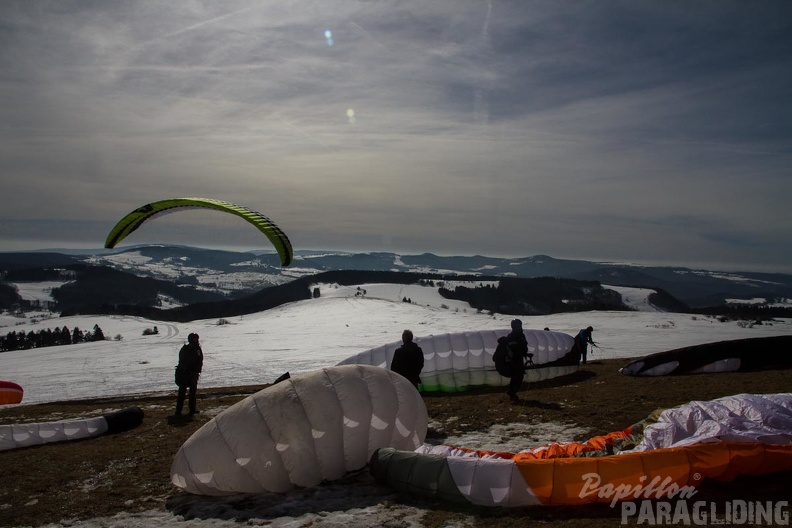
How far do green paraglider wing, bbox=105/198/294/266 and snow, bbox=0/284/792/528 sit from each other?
727 centimetres

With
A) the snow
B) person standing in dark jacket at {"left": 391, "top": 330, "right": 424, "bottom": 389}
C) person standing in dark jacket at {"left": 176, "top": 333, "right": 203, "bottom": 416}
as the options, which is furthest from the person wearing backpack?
person standing in dark jacket at {"left": 176, "top": 333, "right": 203, "bottom": 416}

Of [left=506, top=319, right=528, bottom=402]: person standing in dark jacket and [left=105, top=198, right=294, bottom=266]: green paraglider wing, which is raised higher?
[left=105, top=198, right=294, bottom=266]: green paraglider wing

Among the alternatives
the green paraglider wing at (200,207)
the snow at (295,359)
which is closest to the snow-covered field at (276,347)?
the snow at (295,359)

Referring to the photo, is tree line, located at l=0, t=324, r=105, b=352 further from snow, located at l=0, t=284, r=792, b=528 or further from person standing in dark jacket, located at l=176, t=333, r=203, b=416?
person standing in dark jacket, located at l=176, t=333, r=203, b=416

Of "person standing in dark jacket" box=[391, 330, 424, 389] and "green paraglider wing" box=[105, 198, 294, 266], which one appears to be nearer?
"person standing in dark jacket" box=[391, 330, 424, 389]

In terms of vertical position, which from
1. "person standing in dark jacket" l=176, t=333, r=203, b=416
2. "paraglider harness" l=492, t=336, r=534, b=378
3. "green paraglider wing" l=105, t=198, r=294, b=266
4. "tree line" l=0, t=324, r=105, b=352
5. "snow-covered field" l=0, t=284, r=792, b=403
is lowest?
"tree line" l=0, t=324, r=105, b=352

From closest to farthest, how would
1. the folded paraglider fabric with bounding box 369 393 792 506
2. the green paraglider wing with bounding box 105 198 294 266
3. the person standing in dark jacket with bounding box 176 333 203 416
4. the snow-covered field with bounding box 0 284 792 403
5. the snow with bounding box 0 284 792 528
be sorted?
the folded paraglider fabric with bounding box 369 393 792 506, the snow with bounding box 0 284 792 528, the person standing in dark jacket with bounding box 176 333 203 416, the green paraglider wing with bounding box 105 198 294 266, the snow-covered field with bounding box 0 284 792 403

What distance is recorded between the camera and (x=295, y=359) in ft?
113

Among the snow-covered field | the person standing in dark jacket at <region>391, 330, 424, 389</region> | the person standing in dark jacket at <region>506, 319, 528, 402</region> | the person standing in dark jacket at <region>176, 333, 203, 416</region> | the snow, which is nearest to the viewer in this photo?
the snow

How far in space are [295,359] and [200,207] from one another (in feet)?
72.3

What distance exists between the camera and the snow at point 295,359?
6.13 m

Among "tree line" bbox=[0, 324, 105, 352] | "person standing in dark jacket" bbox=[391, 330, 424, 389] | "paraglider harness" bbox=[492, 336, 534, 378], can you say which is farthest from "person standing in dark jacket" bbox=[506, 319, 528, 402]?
"tree line" bbox=[0, 324, 105, 352]

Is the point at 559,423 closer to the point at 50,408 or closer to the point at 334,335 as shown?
the point at 50,408

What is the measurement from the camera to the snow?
6133mm
